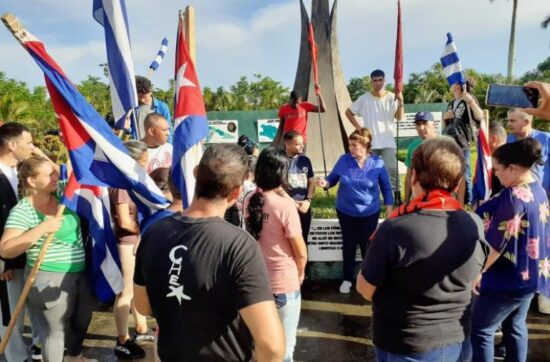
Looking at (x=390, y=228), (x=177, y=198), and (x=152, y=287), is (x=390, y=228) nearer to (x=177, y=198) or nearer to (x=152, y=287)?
(x=152, y=287)

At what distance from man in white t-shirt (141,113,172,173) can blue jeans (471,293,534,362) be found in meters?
2.91

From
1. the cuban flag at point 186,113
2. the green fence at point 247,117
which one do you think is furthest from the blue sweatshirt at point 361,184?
the green fence at point 247,117

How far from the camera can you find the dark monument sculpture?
1138 cm

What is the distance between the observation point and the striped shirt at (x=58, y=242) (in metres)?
2.67

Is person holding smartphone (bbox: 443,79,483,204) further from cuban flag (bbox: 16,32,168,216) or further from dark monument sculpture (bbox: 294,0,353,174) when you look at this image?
dark monument sculpture (bbox: 294,0,353,174)

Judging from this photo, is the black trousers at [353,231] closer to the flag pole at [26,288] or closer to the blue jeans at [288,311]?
the blue jeans at [288,311]

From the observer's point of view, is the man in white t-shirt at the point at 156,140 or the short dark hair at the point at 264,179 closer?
the short dark hair at the point at 264,179

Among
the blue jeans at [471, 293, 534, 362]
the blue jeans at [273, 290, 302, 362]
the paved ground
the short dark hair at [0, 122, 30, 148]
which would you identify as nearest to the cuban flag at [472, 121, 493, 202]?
the paved ground

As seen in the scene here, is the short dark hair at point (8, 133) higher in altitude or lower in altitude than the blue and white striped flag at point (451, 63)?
lower

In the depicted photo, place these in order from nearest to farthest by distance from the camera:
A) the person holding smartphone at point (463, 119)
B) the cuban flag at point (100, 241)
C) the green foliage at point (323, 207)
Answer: the cuban flag at point (100, 241) < the person holding smartphone at point (463, 119) < the green foliage at point (323, 207)

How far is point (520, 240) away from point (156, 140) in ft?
10.2

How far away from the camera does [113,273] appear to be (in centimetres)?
298

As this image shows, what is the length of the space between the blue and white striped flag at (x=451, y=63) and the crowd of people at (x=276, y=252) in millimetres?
140

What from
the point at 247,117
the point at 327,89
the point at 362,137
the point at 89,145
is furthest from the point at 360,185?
the point at 247,117
